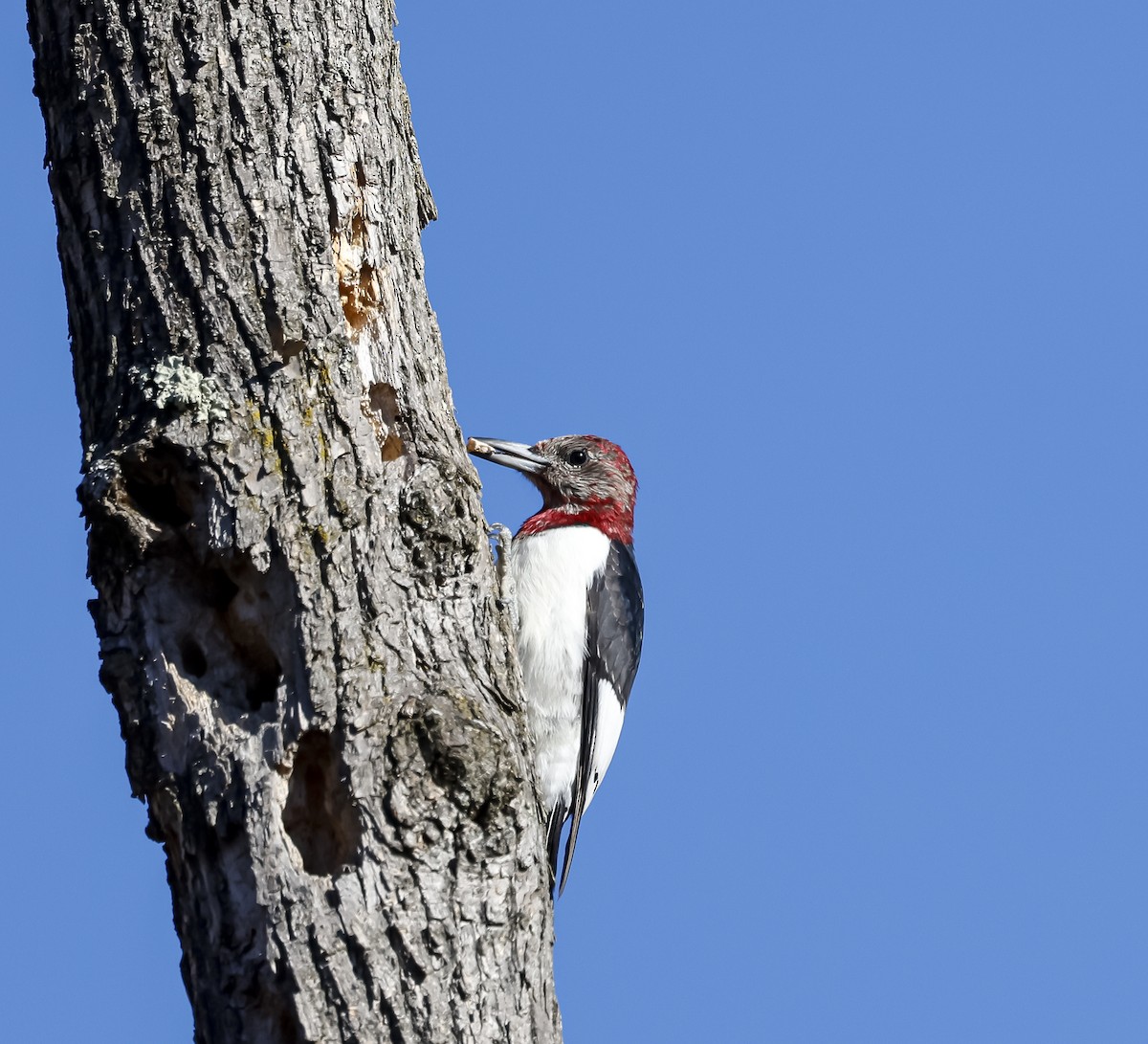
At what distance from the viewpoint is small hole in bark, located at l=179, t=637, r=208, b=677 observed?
316 cm

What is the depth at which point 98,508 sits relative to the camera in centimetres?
315

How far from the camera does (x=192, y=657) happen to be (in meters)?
3.19

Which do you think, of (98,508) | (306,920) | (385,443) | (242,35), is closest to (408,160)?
(242,35)

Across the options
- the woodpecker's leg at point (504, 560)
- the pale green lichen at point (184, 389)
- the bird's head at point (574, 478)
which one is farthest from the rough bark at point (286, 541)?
the bird's head at point (574, 478)

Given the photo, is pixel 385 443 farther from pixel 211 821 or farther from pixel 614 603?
pixel 614 603

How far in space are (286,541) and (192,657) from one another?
34cm

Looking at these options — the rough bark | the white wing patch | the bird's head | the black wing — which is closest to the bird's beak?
the bird's head

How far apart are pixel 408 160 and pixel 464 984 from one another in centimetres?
210

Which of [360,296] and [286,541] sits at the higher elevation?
[360,296]

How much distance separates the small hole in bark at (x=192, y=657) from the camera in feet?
10.4

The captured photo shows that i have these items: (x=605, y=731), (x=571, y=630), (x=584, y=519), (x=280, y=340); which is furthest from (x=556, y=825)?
Answer: (x=280, y=340)

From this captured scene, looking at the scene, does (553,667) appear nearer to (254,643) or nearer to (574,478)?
(574,478)

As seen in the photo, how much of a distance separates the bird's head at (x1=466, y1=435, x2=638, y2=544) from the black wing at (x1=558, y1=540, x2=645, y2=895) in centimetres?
24

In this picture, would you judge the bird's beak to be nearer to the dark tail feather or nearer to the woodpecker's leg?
the woodpecker's leg
